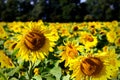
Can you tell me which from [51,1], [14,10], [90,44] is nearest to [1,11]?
[14,10]

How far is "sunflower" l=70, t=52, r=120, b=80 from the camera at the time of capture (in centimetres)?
274

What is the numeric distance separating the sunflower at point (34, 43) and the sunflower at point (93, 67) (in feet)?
1.08

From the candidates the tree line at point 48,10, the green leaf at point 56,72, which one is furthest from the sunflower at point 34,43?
the tree line at point 48,10

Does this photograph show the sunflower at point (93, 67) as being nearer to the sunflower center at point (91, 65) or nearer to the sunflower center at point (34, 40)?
the sunflower center at point (91, 65)

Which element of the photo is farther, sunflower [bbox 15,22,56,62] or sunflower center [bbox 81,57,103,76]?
sunflower [bbox 15,22,56,62]

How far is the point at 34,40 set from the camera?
2.96 meters

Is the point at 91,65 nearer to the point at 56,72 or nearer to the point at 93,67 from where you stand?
the point at 93,67

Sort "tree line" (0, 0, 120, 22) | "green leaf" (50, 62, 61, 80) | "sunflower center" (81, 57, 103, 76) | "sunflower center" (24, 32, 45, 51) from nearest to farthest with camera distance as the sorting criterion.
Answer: "sunflower center" (81, 57, 103, 76) < "sunflower center" (24, 32, 45, 51) < "green leaf" (50, 62, 61, 80) < "tree line" (0, 0, 120, 22)

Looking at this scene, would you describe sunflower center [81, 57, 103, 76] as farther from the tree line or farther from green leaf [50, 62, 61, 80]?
the tree line

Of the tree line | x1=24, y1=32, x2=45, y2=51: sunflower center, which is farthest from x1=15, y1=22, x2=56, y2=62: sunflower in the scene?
the tree line

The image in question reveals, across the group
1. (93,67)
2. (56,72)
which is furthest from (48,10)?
(93,67)

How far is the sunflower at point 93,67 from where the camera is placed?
9.00 feet

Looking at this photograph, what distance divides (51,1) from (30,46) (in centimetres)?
5278

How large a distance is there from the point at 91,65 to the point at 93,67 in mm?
42
